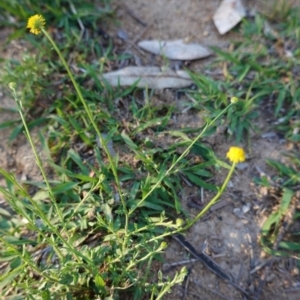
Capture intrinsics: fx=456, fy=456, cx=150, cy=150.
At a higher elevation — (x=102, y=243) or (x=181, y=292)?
(x=102, y=243)

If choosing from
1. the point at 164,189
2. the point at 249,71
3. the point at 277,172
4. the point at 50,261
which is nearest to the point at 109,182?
the point at 164,189

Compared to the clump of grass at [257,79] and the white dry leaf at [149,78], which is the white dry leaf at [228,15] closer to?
the clump of grass at [257,79]

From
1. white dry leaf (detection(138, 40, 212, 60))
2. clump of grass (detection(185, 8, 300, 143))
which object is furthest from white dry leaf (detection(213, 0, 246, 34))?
white dry leaf (detection(138, 40, 212, 60))

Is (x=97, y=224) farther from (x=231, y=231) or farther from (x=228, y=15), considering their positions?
(x=228, y=15)

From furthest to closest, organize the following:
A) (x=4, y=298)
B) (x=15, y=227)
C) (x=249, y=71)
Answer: (x=249, y=71)
(x=15, y=227)
(x=4, y=298)

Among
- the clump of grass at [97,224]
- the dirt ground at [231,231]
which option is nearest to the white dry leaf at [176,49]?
the dirt ground at [231,231]

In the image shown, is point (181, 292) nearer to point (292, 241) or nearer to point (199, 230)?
point (199, 230)
